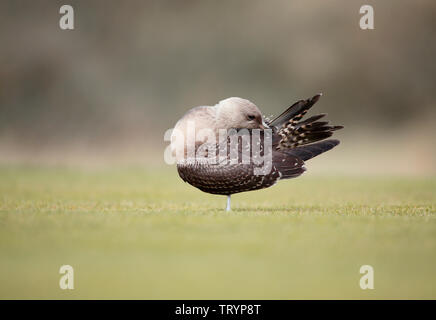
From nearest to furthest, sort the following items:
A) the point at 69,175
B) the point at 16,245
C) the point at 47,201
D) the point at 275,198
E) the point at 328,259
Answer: the point at 328,259 → the point at 16,245 → the point at 47,201 → the point at 275,198 → the point at 69,175

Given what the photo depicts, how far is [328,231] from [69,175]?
20.0 ft

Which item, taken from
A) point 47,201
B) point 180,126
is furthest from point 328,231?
point 47,201

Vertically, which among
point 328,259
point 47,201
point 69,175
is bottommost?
point 328,259

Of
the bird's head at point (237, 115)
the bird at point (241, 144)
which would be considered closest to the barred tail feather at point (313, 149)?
the bird at point (241, 144)

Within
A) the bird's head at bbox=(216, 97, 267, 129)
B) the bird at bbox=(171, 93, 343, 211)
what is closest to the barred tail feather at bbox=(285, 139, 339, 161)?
the bird at bbox=(171, 93, 343, 211)

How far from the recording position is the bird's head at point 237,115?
→ 21.5ft

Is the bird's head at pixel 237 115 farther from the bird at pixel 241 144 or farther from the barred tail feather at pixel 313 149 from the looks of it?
the barred tail feather at pixel 313 149

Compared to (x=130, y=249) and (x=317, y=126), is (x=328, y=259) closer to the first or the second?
(x=130, y=249)

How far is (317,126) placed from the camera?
267 inches

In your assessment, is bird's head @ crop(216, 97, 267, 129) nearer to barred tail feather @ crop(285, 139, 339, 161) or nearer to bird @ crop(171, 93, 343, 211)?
bird @ crop(171, 93, 343, 211)

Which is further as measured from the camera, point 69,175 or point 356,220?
point 69,175

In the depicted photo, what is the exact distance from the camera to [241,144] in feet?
21.3

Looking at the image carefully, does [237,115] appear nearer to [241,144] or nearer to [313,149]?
[241,144]

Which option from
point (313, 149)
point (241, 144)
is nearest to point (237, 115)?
point (241, 144)
